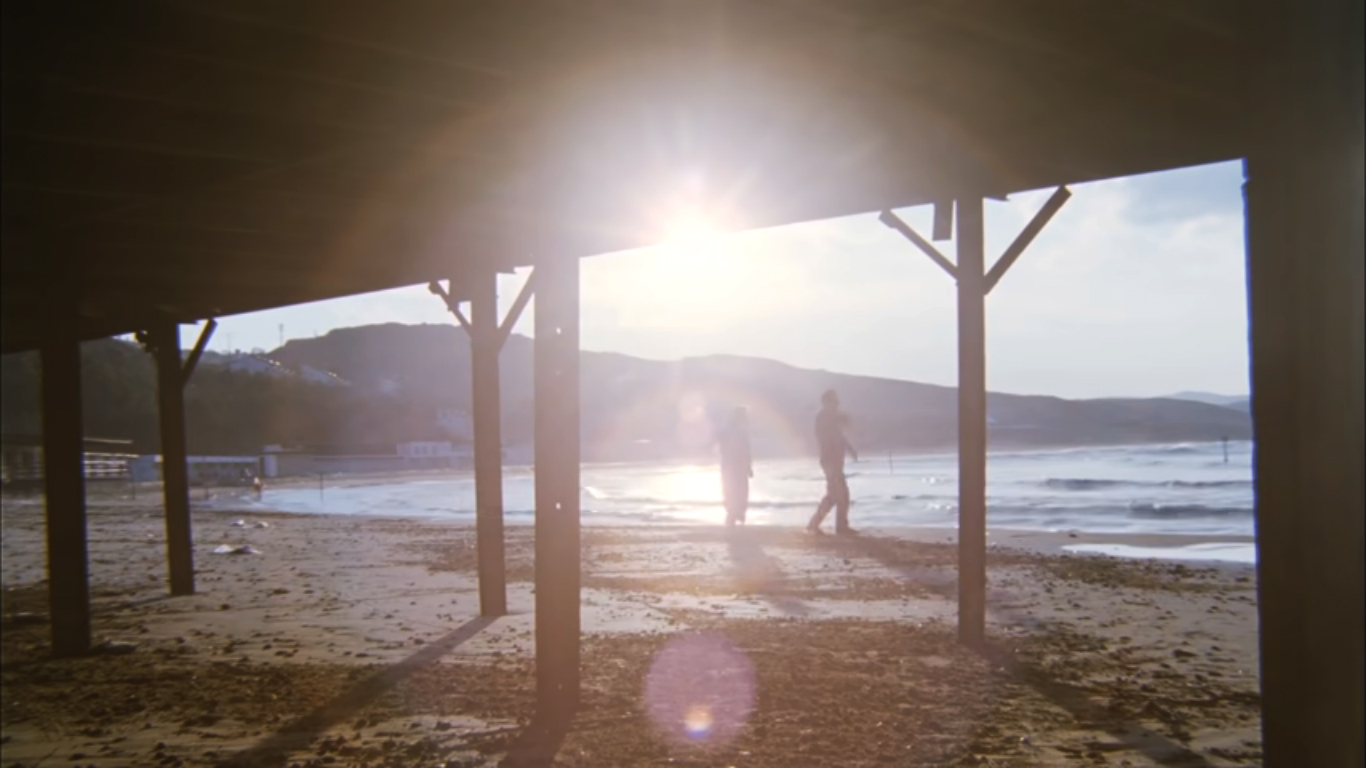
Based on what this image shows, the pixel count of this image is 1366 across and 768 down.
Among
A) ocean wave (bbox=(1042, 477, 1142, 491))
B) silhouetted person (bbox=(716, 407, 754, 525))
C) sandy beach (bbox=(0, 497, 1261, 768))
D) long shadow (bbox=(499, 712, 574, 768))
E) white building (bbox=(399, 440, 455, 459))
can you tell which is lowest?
white building (bbox=(399, 440, 455, 459))

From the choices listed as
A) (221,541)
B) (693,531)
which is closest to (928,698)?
(693,531)

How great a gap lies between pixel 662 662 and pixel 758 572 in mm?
4779

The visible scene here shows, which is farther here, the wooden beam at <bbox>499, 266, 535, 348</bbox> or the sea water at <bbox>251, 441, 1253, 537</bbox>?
the sea water at <bbox>251, 441, 1253, 537</bbox>

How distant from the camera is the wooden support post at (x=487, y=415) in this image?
28.7ft

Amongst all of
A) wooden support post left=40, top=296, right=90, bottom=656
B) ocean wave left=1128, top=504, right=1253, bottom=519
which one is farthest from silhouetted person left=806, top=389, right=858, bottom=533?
wooden support post left=40, top=296, right=90, bottom=656

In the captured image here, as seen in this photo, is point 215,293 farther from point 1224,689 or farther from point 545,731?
point 1224,689

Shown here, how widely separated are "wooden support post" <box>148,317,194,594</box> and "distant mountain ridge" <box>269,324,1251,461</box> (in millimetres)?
51553

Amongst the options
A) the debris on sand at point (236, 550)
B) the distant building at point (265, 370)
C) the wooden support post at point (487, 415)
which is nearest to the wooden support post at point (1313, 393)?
the wooden support post at point (487, 415)

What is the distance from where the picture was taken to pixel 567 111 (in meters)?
4.80

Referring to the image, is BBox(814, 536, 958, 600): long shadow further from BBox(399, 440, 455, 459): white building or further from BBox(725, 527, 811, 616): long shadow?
BBox(399, 440, 455, 459): white building

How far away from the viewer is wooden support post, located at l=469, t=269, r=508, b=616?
8.74 meters

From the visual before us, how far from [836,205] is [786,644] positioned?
307 centimetres

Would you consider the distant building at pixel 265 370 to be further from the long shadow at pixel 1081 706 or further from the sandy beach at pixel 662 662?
the long shadow at pixel 1081 706

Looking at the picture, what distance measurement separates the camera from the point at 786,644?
763cm
